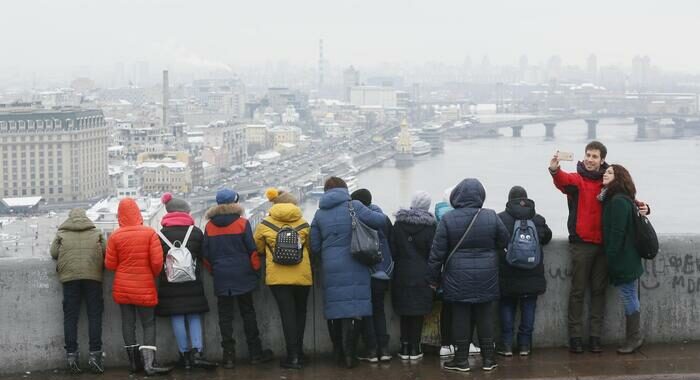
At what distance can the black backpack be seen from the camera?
6.96 feet

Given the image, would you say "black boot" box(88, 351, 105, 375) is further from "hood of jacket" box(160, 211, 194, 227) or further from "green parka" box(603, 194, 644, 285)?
"green parka" box(603, 194, 644, 285)

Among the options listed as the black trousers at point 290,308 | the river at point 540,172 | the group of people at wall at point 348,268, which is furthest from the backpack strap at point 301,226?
the river at point 540,172

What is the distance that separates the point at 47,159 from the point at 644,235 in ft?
113

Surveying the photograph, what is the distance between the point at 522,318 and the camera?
221cm

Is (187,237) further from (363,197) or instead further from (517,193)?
(517,193)

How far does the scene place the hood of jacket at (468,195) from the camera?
81.9 inches

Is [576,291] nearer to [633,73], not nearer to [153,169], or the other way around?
[153,169]

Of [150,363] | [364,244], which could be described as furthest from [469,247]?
[150,363]

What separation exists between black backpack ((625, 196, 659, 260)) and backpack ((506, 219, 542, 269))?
19cm

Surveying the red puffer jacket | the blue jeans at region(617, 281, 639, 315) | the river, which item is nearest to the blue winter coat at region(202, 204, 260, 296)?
the red puffer jacket

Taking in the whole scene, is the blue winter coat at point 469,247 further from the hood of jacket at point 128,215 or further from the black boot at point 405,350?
the hood of jacket at point 128,215

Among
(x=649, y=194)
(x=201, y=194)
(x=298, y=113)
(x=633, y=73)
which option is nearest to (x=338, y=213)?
(x=649, y=194)

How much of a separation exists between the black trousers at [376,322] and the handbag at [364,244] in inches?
2.8

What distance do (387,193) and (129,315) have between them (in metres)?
26.2
